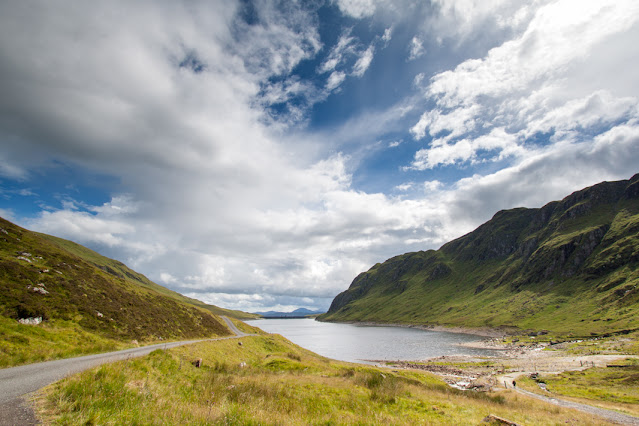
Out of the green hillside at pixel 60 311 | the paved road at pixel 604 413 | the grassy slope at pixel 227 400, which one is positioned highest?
the green hillside at pixel 60 311

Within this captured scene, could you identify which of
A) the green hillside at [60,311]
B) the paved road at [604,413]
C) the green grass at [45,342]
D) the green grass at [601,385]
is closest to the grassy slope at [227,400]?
the paved road at [604,413]

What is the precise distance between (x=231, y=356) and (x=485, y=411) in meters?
29.2

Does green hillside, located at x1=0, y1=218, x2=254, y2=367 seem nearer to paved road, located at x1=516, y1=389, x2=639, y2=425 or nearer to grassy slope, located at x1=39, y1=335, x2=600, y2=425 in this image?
grassy slope, located at x1=39, y1=335, x2=600, y2=425

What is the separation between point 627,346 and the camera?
257 ft

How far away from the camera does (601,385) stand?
147 ft

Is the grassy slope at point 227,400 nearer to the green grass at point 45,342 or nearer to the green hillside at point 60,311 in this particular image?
the green grass at point 45,342

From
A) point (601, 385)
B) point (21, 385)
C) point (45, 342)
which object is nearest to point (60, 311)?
point (45, 342)

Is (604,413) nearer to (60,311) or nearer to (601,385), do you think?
(601,385)

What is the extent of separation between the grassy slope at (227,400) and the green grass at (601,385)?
49.2ft

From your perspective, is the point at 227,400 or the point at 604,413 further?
the point at 604,413

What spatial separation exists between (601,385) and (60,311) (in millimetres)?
74944

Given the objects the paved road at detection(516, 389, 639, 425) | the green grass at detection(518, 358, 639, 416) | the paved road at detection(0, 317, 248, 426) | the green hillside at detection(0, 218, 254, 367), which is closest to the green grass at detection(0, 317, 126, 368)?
the green hillside at detection(0, 218, 254, 367)

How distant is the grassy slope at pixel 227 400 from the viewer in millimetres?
9266

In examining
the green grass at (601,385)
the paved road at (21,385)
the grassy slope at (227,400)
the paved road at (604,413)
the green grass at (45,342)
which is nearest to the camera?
the paved road at (21,385)
